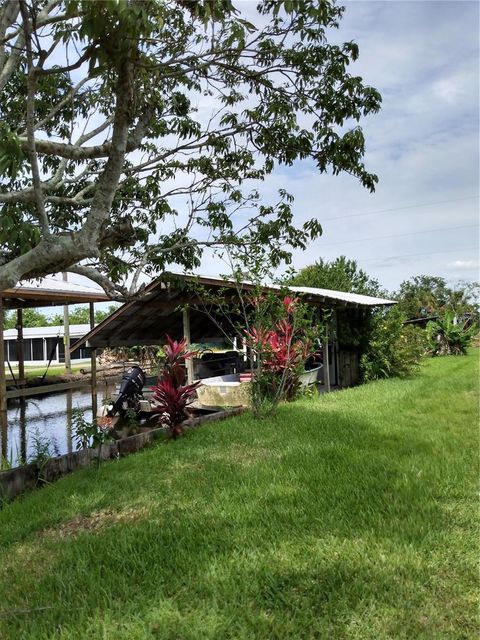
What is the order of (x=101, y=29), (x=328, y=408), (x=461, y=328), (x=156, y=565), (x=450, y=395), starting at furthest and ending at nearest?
(x=461, y=328) → (x=450, y=395) → (x=328, y=408) → (x=156, y=565) → (x=101, y=29)

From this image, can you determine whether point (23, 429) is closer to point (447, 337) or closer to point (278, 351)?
point (278, 351)

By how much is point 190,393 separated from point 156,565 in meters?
4.85

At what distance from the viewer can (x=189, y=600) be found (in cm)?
308

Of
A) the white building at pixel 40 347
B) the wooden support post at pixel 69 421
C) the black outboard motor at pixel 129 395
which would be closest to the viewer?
the wooden support post at pixel 69 421

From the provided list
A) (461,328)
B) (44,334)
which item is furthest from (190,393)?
(44,334)

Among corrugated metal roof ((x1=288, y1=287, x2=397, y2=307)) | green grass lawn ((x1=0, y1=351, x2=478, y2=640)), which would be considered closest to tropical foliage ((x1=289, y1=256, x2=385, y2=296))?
corrugated metal roof ((x1=288, y1=287, x2=397, y2=307))

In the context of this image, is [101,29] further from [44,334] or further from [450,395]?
[44,334]

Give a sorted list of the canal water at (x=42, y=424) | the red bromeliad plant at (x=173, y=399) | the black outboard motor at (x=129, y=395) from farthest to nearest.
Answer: the black outboard motor at (x=129, y=395) < the canal water at (x=42, y=424) < the red bromeliad plant at (x=173, y=399)

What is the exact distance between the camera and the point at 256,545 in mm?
3713

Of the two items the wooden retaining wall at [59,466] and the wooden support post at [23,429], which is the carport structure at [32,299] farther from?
the wooden retaining wall at [59,466]

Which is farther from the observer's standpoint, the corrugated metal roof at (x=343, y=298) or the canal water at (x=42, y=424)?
the corrugated metal roof at (x=343, y=298)

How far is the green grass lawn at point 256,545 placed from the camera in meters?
2.87

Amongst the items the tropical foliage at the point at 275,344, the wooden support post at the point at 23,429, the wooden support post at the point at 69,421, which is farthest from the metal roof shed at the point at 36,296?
the tropical foliage at the point at 275,344

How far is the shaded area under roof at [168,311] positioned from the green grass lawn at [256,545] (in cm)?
469
